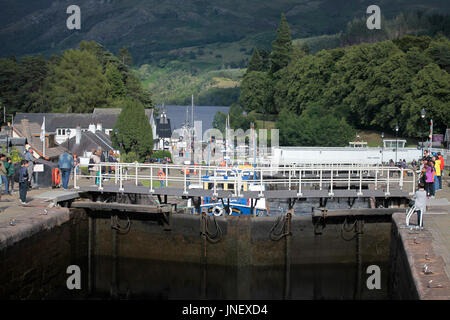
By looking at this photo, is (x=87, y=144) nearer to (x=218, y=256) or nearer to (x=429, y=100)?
(x=429, y=100)

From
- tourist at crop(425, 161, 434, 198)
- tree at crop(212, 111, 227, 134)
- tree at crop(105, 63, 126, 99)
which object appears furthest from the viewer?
tree at crop(212, 111, 227, 134)

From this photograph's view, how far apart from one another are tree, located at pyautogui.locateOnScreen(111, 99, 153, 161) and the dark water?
4957 centimetres

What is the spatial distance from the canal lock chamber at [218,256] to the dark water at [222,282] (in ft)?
0.13

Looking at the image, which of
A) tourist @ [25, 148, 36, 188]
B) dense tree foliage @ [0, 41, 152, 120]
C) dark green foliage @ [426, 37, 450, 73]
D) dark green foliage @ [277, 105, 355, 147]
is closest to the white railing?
tourist @ [25, 148, 36, 188]

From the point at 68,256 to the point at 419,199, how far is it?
14282 mm

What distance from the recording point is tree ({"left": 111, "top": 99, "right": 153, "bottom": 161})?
7656cm

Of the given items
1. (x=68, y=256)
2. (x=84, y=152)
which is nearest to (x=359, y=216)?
(x=68, y=256)

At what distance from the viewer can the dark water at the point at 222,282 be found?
24828 mm

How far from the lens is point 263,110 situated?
16362 centimetres

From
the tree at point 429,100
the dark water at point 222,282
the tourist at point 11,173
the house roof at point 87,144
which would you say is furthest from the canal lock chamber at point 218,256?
the tree at point 429,100

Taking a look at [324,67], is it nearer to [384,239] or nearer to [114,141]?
[114,141]

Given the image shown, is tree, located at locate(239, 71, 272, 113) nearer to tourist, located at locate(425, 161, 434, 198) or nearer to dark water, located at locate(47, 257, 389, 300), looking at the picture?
tourist, located at locate(425, 161, 434, 198)

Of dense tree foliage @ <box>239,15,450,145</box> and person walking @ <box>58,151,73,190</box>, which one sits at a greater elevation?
dense tree foliage @ <box>239,15,450,145</box>

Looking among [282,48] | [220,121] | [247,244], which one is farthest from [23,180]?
[282,48]
